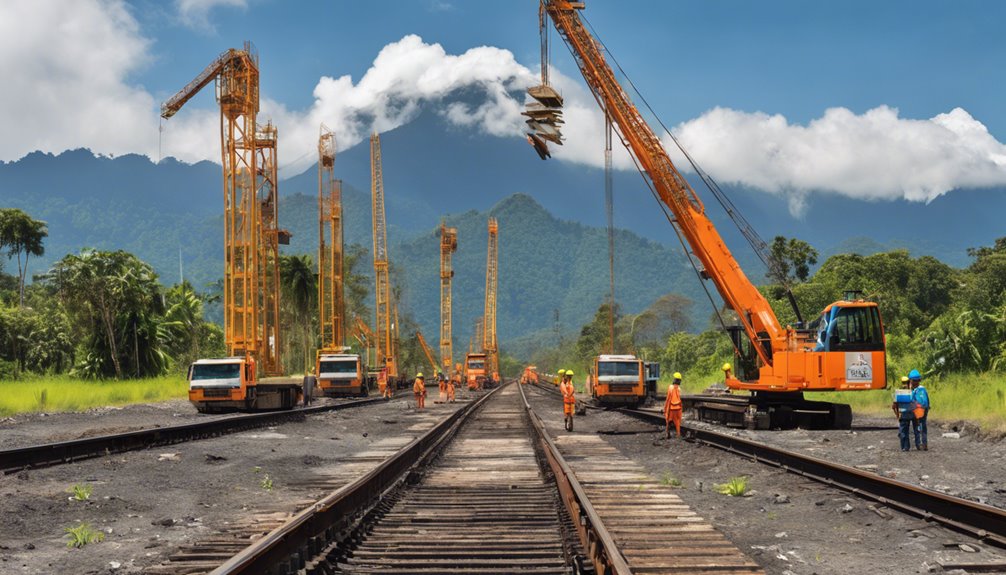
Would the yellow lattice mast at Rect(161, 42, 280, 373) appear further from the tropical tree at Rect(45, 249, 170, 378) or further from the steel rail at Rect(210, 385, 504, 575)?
the steel rail at Rect(210, 385, 504, 575)

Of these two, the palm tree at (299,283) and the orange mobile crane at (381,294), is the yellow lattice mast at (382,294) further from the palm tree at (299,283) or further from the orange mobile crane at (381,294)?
the palm tree at (299,283)

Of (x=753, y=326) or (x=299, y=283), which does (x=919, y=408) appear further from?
(x=299, y=283)

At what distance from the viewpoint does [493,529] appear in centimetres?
962

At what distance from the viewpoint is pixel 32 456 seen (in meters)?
15.9

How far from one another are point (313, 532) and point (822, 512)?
6.36 meters

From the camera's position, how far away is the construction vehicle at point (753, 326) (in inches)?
877

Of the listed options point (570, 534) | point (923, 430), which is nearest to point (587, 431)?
point (923, 430)

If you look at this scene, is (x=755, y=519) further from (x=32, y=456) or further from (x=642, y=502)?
(x=32, y=456)

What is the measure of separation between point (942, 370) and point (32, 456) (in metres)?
28.8

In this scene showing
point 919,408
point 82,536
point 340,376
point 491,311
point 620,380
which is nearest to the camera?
point 82,536

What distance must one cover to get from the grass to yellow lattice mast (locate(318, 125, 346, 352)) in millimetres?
28751

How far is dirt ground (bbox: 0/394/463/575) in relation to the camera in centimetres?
894

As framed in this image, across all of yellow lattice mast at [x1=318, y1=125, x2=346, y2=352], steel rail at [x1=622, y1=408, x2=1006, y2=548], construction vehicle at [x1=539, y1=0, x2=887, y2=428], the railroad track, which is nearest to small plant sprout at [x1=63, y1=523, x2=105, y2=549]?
the railroad track

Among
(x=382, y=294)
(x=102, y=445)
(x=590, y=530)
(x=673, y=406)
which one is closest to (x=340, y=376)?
(x=673, y=406)
